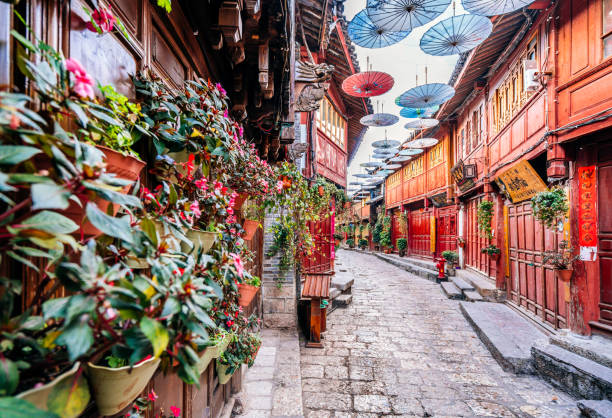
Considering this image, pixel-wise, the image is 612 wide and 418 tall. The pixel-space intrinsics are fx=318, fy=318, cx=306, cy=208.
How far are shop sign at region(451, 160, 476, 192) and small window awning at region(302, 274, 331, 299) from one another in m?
7.12

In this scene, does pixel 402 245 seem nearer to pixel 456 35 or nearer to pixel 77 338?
pixel 456 35

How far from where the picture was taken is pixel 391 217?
23109 mm

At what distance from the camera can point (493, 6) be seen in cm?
547

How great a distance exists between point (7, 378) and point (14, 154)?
0.39m

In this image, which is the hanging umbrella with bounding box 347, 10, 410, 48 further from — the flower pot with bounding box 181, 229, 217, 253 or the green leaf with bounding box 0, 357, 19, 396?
the green leaf with bounding box 0, 357, 19, 396

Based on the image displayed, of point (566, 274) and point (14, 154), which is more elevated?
point (14, 154)

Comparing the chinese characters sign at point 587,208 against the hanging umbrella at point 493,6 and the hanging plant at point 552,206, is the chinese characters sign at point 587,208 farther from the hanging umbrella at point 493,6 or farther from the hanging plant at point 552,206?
the hanging umbrella at point 493,6

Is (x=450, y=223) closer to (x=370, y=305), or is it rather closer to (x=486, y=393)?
(x=370, y=305)

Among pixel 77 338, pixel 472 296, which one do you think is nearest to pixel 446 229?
pixel 472 296

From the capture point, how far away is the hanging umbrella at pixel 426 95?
8961 mm

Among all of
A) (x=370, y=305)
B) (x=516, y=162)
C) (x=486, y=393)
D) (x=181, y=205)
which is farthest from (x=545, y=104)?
(x=181, y=205)

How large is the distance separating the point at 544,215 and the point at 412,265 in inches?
441

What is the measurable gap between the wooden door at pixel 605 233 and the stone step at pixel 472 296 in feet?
14.1

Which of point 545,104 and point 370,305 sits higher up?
point 545,104
